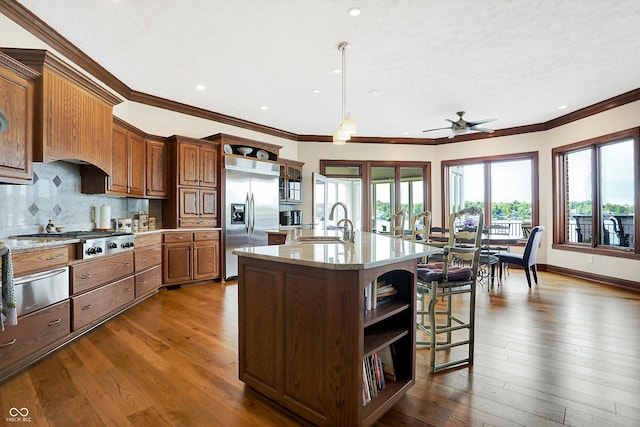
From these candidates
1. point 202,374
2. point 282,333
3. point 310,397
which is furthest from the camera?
point 202,374

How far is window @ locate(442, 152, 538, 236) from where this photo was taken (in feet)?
21.6

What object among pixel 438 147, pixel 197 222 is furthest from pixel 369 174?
pixel 197 222

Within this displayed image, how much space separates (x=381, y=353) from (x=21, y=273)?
2.56 meters

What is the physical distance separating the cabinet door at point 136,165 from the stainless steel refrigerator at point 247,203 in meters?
1.20

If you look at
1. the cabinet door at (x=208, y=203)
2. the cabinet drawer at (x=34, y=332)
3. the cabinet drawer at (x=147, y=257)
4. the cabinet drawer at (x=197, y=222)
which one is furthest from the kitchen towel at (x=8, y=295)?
the cabinet door at (x=208, y=203)

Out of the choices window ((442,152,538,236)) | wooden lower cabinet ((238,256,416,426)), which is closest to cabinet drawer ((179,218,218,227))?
wooden lower cabinet ((238,256,416,426))

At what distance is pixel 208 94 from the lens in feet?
15.6

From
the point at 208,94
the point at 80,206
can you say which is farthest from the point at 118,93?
the point at 80,206

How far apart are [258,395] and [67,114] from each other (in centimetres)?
291

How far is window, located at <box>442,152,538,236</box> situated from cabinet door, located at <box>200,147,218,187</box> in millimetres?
4956

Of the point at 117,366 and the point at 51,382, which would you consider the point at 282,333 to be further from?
the point at 51,382

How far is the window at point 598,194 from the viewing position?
4879 mm

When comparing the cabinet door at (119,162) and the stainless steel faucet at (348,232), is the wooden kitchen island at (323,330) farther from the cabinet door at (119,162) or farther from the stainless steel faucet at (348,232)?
the cabinet door at (119,162)

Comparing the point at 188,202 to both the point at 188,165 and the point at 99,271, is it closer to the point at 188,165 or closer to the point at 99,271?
the point at 188,165
